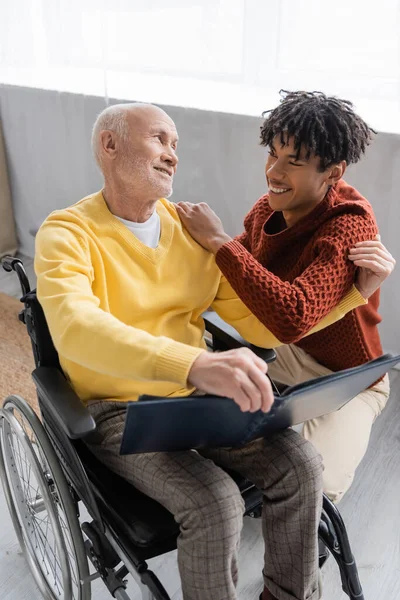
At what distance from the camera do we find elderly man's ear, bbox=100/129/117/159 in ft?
4.61

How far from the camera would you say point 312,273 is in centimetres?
138

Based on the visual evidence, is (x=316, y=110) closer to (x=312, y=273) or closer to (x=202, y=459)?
(x=312, y=273)

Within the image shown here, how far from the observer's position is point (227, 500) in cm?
120

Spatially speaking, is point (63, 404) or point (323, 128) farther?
point (323, 128)

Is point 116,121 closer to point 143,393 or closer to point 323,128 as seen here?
point 323,128

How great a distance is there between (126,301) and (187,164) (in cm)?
145

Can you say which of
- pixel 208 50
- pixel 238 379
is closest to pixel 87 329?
pixel 238 379

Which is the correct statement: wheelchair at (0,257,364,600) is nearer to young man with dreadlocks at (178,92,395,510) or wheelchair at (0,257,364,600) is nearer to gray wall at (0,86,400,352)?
young man with dreadlocks at (178,92,395,510)

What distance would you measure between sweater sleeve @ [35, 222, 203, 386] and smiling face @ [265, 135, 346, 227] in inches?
19.4

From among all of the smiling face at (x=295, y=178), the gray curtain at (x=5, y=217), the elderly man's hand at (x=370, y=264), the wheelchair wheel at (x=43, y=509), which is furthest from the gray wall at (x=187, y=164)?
Answer: the wheelchair wheel at (x=43, y=509)

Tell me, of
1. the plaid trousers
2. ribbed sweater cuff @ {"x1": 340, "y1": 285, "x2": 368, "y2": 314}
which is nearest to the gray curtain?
the plaid trousers

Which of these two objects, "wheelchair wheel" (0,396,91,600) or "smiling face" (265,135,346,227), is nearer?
"wheelchair wheel" (0,396,91,600)

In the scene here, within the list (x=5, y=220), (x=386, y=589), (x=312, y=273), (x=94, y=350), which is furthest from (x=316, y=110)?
(x=5, y=220)

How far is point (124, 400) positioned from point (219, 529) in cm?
38
